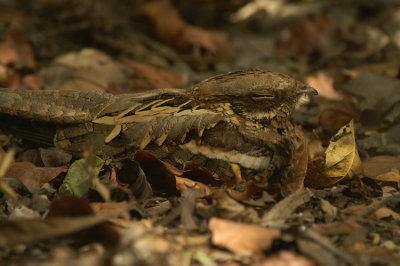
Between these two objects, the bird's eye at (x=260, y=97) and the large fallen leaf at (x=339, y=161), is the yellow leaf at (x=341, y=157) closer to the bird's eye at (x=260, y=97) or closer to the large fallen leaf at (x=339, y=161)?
the large fallen leaf at (x=339, y=161)

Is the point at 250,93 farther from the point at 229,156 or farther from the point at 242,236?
the point at 242,236

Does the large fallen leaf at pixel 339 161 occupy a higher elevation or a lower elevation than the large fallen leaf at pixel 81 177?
higher

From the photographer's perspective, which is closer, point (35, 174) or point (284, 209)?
point (284, 209)

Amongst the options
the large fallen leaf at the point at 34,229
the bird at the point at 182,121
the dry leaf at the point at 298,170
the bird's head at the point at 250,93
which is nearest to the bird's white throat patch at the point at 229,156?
the bird at the point at 182,121

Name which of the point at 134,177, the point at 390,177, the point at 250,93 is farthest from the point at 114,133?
the point at 390,177

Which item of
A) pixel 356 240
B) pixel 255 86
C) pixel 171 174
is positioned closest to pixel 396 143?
pixel 255 86

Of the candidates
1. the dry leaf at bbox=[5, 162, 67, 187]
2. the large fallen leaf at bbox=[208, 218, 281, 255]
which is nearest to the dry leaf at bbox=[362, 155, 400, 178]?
the large fallen leaf at bbox=[208, 218, 281, 255]

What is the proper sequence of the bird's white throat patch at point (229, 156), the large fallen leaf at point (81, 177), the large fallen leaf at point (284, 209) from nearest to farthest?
the large fallen leaf at point (284, 209) → the large fallen leaf at point (81, 177) → the bird's white throat patch at point (229, 156)
